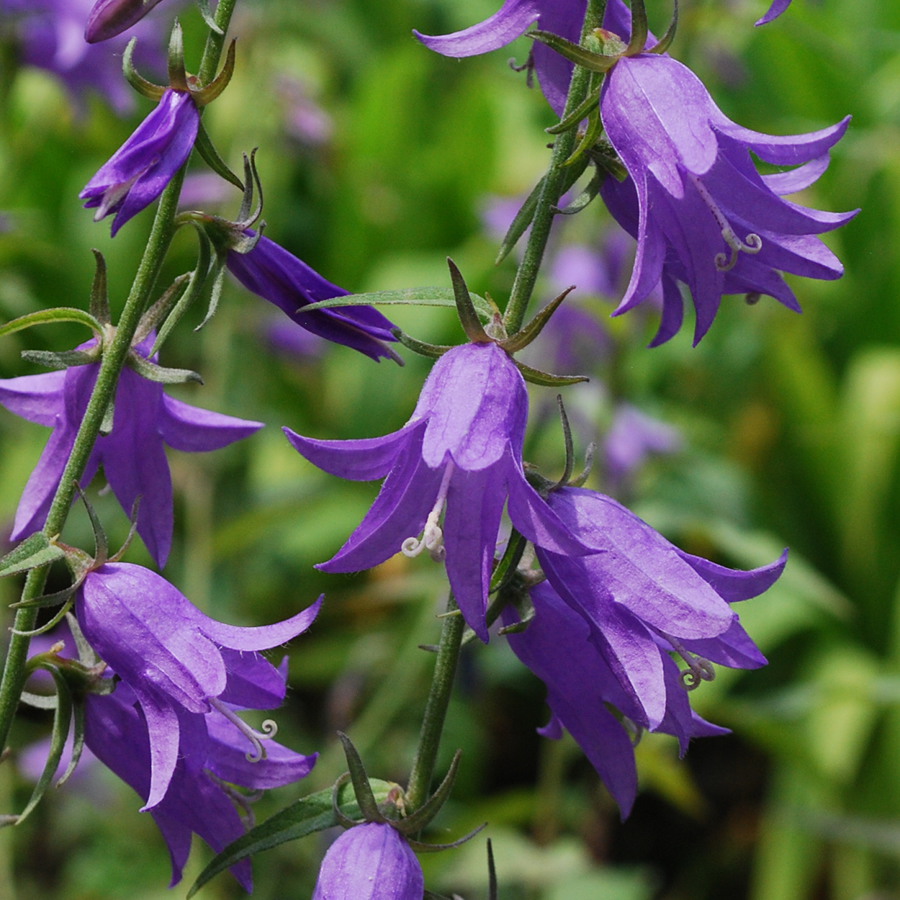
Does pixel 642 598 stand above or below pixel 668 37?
below

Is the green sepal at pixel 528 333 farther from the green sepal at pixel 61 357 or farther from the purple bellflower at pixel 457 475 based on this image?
the green sepal at pixel 61 357

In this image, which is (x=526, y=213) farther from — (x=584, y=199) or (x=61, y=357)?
(x=61, y=357)

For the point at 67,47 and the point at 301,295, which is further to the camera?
the point at 67,47

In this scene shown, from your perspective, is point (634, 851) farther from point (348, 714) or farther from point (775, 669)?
point (348, 714)

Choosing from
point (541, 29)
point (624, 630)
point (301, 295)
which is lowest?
point (624, 630)

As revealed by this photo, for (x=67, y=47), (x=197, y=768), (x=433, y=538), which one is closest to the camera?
(x=433, y=538)

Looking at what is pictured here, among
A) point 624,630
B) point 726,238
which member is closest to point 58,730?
point 624,630

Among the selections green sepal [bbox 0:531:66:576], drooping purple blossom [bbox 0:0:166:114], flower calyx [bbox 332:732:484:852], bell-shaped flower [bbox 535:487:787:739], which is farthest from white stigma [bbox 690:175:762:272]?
drooping purple blossom [bbox 0:0:166:114]
